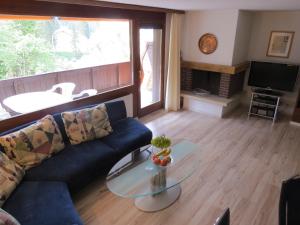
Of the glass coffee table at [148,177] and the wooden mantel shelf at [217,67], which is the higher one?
the wooden mantel shelf at [217,67]

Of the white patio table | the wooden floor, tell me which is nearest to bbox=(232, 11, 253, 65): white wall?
the wooden floor

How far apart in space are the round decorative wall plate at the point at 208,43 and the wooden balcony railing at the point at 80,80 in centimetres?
165

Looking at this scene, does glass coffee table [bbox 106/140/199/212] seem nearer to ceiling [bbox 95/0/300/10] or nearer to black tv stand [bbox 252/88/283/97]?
ceiling [bbox 95/0/300/10]

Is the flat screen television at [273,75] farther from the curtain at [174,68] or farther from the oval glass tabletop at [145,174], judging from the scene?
the oval glass tabletop at [145,174]

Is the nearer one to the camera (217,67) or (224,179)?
(224,179)

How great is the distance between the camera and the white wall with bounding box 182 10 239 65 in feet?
13.9

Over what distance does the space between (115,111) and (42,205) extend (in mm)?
1709

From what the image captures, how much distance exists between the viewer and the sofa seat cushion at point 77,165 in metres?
2.17

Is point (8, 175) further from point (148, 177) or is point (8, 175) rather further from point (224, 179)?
point (224, 179)

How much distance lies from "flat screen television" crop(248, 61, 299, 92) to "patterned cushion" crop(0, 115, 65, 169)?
13.4 feet

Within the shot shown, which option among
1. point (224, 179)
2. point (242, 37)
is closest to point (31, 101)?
point (224, 179)

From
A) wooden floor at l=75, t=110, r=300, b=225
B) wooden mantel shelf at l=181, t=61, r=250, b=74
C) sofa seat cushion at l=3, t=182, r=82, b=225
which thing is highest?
wooden mantel shelf at l=181, t=61, r=250, b=74

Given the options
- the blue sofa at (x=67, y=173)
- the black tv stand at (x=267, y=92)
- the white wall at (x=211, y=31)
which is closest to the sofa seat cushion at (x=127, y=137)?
the blue sofa at (x=67, y=173)

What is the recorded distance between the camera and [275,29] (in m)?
4.62
